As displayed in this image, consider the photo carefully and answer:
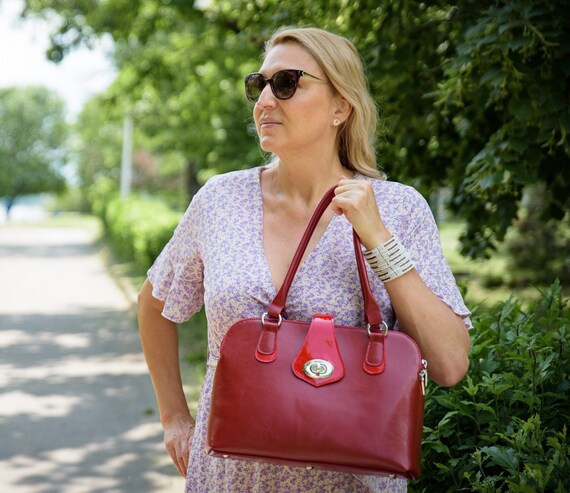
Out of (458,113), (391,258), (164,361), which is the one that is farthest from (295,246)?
(458,113)

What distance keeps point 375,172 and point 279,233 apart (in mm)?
344

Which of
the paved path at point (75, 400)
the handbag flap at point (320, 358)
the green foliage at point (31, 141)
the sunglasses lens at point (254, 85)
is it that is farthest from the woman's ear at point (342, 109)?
the green foliage at point (31, 141)

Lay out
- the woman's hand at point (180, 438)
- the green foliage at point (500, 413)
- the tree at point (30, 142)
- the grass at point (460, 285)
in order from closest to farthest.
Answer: the green foliage at point (500, 413)
the woman's hand at point (180, 438)
the grass at point (460, 285)
the tree at point (30, 142)

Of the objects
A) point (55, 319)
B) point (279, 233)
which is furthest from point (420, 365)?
point (55, 319)

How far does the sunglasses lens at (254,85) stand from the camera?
229cm

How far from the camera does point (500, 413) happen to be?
2557 millimetres

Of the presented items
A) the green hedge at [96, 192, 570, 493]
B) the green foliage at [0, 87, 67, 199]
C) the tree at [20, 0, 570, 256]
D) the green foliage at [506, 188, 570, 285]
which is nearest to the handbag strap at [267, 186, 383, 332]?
the green hedge at [96, 192, 570, 493]

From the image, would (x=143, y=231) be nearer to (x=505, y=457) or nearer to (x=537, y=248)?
(x=537, y=248)

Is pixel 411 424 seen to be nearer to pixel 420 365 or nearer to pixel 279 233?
pixel 420 365

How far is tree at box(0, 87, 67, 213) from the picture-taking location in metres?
73.4

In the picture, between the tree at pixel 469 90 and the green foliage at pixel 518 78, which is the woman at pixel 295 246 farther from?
the green foliage at pixel 518 78

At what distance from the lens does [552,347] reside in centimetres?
271

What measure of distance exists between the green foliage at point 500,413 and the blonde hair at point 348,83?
0.76 meters

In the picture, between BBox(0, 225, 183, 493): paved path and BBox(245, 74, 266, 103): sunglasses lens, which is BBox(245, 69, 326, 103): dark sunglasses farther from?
BBox(0, 225, 183, 493): paved path
